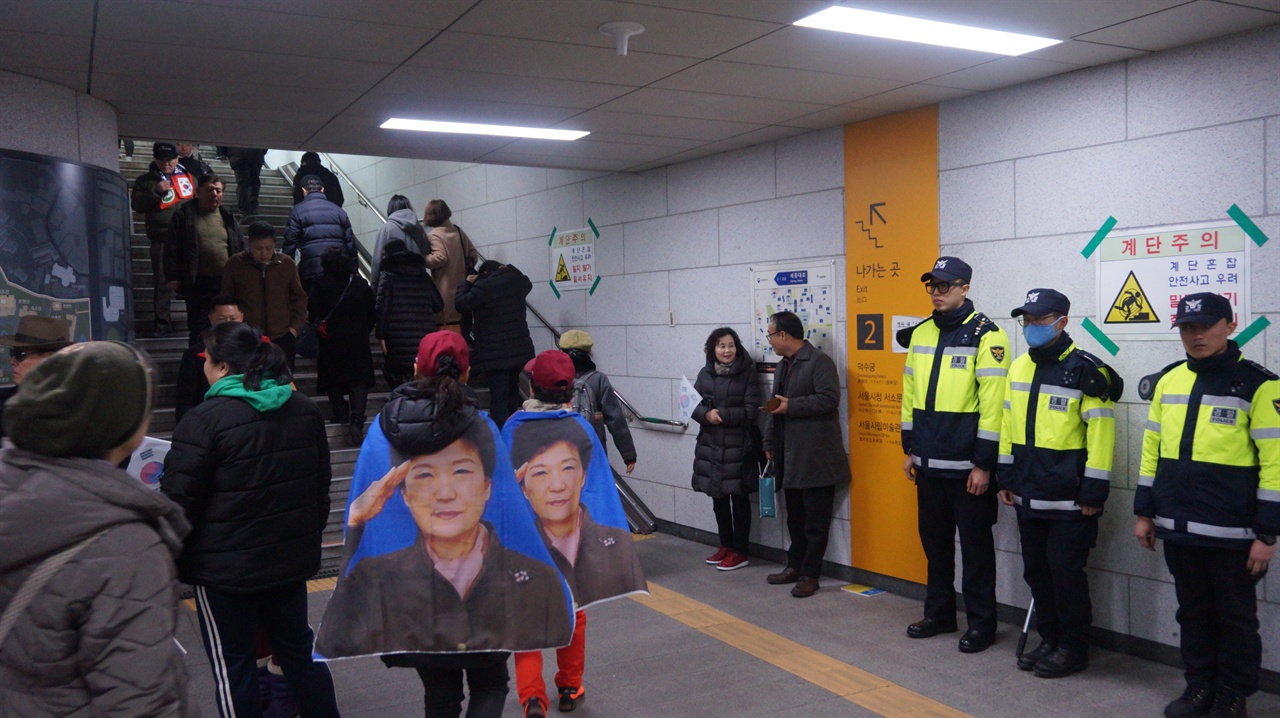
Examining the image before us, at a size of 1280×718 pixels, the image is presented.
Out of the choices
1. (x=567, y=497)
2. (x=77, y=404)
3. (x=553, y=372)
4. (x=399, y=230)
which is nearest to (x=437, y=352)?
(x=553, y=372)

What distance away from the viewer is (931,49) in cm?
430

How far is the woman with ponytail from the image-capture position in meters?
3.16

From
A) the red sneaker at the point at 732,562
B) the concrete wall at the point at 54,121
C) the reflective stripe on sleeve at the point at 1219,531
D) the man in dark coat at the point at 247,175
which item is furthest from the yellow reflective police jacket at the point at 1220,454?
the man in dark coat at the point at 247,175

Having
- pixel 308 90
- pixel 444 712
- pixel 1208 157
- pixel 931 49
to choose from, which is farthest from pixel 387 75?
pixel 1208 157

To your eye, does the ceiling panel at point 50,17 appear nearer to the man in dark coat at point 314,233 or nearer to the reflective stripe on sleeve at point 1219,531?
the man in dark coat at point 314,233

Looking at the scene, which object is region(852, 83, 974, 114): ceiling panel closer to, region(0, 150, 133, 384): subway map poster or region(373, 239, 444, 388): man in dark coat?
region(373, 239, 444, 388): man in dark coat

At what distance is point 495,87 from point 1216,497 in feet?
12.2

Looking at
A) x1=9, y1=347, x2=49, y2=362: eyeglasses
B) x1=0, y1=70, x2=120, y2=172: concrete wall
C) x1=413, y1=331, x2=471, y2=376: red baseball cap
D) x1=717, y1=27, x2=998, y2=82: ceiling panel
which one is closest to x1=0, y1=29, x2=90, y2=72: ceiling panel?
x1=0, y1=70, x2=120, y2=172: concrete wall

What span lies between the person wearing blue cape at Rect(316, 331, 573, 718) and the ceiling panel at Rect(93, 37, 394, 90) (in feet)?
6.64

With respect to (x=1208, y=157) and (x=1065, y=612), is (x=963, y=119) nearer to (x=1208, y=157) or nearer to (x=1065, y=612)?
(x=1208, y=157)

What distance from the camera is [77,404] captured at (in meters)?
1.77

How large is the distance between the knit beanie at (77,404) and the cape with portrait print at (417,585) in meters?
1.20

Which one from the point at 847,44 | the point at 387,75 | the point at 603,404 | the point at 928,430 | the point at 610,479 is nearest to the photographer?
the point at 610,479

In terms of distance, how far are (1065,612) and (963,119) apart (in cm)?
259
